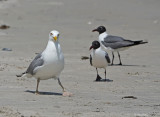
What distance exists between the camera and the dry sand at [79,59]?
25.5 ft

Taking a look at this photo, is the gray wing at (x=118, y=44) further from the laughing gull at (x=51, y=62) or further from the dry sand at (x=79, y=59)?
the laughing gull at (x=51, y=62)

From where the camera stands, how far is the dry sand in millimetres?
7770

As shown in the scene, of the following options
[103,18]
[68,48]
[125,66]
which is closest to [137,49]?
[68,48]

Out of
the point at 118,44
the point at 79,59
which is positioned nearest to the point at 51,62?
the point at 79,59

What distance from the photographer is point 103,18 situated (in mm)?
24047

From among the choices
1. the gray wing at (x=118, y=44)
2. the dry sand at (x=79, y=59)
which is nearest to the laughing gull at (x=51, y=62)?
the dry sand at (x=79, y=59)

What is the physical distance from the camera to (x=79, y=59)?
1416cm

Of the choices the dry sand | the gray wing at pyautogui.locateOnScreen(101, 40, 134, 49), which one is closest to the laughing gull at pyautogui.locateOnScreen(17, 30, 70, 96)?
the dry sand

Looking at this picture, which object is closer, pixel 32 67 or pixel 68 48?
pixel 32 67

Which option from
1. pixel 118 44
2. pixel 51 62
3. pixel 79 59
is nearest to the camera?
pixel 51 62

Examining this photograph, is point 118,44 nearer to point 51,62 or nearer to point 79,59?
point 79,59

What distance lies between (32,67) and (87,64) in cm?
434

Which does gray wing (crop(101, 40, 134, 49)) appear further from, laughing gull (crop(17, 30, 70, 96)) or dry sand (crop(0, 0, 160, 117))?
laughing gull (crop(17, 30, 70, 96))

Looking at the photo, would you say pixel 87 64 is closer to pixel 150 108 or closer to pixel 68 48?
pixel 68 48
